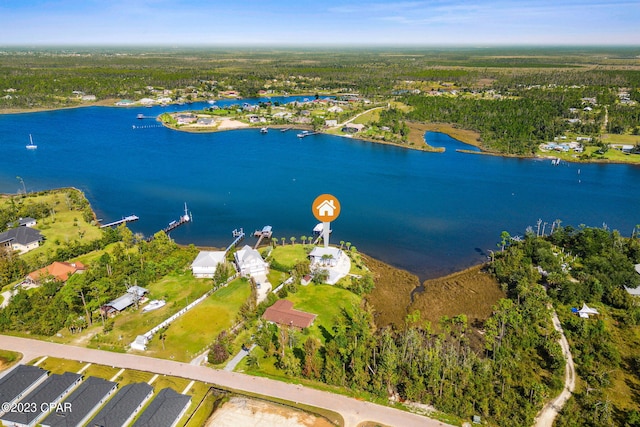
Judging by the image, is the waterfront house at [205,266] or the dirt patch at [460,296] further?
the waterfront house at [205,266]

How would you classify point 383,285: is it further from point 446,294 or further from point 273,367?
point 273,367

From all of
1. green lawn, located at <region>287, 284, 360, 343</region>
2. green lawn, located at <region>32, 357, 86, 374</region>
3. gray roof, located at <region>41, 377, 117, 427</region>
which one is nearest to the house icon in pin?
green lawn, located at <region>287, 284, 360, 343</region>

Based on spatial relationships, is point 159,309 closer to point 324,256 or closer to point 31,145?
point 324,256

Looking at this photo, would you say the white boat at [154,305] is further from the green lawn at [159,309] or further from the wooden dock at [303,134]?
the wooden dock at [303,134]

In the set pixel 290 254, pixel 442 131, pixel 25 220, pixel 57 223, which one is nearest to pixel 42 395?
pixel 290 254

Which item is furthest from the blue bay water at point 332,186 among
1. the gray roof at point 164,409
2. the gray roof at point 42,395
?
the gray roof at point 164,409

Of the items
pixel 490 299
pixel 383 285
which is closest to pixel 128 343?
pixel 383 285

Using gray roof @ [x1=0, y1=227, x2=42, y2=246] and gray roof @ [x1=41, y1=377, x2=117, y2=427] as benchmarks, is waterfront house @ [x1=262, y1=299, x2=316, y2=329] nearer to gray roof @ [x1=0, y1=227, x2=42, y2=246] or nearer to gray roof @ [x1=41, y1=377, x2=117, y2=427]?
gray roof @ [x1=41, y1=377, x2=117, y2=427]
